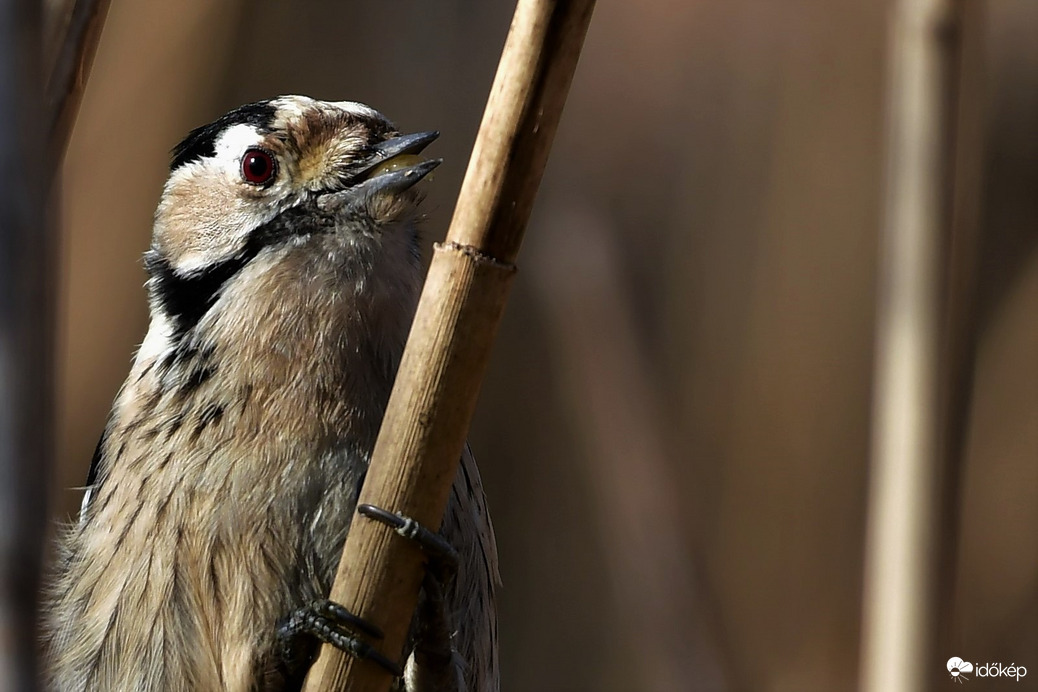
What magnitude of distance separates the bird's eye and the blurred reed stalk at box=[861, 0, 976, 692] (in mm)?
1026

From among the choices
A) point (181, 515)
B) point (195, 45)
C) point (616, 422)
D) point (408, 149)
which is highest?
point (195, 45)

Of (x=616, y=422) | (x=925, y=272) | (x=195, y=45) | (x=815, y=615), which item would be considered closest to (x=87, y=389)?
(x=195, y=45)

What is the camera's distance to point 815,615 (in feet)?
12.6

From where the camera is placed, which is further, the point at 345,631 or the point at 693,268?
the point at 693,268

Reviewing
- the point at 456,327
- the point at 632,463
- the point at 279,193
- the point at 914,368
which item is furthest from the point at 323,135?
the point at 632,463

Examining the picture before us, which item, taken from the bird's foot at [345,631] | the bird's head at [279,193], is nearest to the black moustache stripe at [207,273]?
the bird's head at [279,193]

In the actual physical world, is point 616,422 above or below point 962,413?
below

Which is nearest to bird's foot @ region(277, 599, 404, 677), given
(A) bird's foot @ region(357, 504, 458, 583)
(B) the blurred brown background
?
(A) bird's foot @ region(357, 504, 458, 583)

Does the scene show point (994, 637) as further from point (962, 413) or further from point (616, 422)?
point (962, 413)

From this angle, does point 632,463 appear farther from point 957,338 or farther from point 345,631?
point 345,631

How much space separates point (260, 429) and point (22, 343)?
1089 millimetres

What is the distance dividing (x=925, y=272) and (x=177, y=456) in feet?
4.00

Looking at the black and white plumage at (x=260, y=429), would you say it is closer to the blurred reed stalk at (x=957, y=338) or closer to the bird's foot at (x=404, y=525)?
the bird's foot at (x=404, y=525)

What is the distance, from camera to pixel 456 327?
48.9 inches
